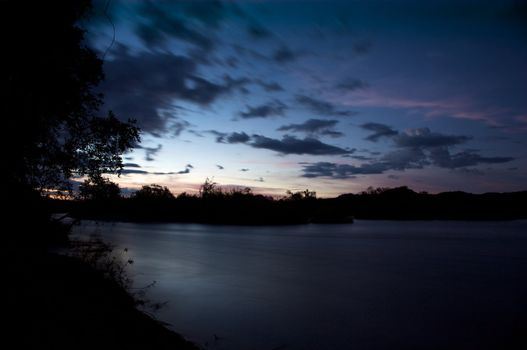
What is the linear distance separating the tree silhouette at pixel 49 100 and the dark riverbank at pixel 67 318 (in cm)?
582

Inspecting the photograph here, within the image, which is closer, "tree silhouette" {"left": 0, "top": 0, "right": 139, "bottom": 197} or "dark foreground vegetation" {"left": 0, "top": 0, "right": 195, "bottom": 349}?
"dark foreground vegetation" {"left": 0, "top": 0, "right": 195, "bottom": 349}

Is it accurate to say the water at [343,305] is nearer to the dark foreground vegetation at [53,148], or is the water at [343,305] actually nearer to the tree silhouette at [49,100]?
the dark foreground vegetation at [53,148]

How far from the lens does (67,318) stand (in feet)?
29.1

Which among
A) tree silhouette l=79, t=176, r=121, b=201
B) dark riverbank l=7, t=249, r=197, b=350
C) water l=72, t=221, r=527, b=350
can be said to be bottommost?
water l=72, t=221, r=527, b=350

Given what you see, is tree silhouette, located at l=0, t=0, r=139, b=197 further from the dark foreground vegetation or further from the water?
the water

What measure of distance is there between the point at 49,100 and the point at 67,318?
39.8ft

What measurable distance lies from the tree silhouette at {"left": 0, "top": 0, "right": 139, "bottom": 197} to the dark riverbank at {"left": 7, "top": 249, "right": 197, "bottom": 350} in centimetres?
582

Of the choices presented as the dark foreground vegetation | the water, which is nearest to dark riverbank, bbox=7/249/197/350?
the dark foreground vegetation

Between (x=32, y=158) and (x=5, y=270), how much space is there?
7999 mm

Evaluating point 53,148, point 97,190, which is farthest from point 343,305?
point 53,148

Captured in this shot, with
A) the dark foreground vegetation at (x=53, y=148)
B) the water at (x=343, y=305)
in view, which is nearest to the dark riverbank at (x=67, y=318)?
the dark foreground vegetation at (x=53, y=148)

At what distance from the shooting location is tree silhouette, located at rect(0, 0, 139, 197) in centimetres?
1524

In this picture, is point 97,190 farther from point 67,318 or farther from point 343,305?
point 343,305

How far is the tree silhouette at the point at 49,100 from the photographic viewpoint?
1524 centimetres
